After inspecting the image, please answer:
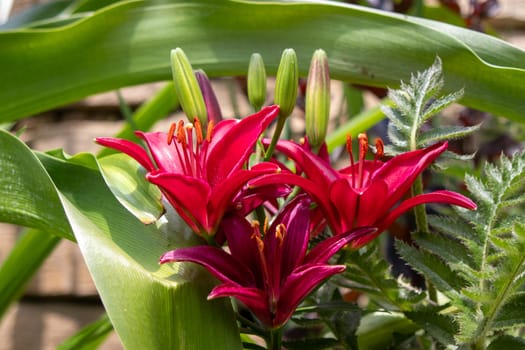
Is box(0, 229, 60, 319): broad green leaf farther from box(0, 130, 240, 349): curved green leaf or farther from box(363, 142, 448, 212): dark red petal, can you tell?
box(363, 142, 448, 212): dark red petal

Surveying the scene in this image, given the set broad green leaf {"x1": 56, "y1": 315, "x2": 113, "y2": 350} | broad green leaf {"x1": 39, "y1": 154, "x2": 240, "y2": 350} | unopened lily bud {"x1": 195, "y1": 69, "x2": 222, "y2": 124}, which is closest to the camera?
broad green leaf {"x1": 39, "y1": 154, "x2": 240, "y2": 350}

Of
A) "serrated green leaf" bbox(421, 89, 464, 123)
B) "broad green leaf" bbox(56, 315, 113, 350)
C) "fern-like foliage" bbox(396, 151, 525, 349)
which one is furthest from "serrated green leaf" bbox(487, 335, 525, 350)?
"broad green leaf" bbox(56, 315, 113, 350)

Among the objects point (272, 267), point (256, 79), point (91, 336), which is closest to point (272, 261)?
point (272, 267)

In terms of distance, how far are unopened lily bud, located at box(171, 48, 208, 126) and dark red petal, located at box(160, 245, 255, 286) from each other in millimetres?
79

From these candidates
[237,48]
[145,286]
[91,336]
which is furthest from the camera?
[91,336]

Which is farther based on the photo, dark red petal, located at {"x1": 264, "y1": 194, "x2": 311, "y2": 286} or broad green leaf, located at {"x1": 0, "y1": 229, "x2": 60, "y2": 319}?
broad green leaf, located at {"x1": 0, "y1": 229, "x2": 60, "y2": 319}

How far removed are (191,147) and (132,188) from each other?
1.6 inches

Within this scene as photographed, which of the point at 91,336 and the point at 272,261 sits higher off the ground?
the point at 272,261

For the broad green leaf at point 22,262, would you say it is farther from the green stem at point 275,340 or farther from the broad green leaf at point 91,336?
the green stem at point 275,340

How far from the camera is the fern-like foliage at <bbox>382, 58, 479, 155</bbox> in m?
0.35

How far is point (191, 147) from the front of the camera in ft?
1.11

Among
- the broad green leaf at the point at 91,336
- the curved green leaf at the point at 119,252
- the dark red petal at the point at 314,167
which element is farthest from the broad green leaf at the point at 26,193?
the broad green leaf at the point at 91,336

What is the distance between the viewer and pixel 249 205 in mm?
338

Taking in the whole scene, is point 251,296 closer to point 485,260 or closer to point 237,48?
point 485,260
